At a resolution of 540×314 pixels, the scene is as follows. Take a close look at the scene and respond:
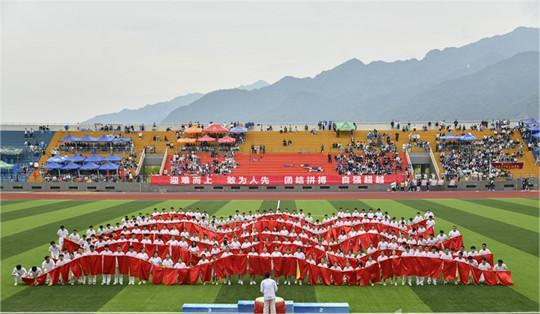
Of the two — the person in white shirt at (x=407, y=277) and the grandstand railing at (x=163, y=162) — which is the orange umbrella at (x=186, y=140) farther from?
the person in white shirt at (x=407, y=277)

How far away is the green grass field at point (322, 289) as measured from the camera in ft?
46.3

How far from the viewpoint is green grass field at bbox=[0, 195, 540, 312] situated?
1411 centimetres

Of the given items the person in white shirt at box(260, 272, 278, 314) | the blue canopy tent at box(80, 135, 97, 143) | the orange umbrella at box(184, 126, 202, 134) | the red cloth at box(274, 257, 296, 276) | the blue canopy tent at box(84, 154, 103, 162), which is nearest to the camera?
the person in white shirt at box(260, 272, 278, 314)

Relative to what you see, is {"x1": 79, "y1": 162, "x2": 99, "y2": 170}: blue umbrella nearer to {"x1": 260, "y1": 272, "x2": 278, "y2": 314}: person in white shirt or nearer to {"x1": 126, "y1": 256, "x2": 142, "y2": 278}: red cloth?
{"x1": 126, "y1": 256, "x2": 142, "y2": 278}: red cloth

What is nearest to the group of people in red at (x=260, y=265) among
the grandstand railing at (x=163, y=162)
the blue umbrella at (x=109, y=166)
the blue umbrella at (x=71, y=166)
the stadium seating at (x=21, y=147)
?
the blue umbrella at (x=109, y=166)

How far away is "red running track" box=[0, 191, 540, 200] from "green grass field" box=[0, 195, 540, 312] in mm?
9855

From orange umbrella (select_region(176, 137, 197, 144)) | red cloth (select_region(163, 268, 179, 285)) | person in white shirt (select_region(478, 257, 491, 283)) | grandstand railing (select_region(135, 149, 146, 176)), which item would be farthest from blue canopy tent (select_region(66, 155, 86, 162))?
person in white shirt (select_region(478, 257, 491, 283))

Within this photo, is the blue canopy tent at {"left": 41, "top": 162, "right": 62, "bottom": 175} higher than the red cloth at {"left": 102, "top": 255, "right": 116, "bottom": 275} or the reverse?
higher

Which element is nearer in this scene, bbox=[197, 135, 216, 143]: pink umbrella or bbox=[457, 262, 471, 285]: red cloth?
bbox=[457, 262, 471, 285]: red cloth

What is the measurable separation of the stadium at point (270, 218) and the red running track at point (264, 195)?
26cm

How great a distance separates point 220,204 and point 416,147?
30.7m

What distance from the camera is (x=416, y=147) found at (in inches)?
2311

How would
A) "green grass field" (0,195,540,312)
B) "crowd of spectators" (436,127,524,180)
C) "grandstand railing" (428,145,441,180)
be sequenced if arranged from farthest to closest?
"grandstand railing" (428,145,441,180)
"crowd of spectators" (436,127,524,180)
"green grass field" (0,195,540,312)

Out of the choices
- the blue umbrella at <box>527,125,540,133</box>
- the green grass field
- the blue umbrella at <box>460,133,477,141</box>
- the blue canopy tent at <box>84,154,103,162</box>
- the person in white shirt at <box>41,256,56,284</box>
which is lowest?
the green grass field
